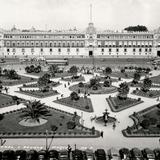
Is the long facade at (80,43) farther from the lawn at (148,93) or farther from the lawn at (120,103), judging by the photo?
the lawn at (120,103)

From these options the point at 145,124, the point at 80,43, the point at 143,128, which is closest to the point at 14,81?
the point at 143,128

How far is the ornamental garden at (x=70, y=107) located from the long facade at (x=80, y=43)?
1878 inches

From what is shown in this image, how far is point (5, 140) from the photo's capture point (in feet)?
107

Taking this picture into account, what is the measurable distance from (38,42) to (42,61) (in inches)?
677

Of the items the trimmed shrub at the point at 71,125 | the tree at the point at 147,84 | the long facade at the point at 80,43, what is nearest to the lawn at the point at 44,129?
the trimmed shrub at the point at 71,125

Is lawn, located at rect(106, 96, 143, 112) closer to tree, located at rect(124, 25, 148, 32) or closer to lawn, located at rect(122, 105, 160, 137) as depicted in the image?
lawn, located at rect(122, 105, 160, 137)

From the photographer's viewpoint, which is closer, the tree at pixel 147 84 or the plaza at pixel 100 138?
the plaza at pixel 100 138

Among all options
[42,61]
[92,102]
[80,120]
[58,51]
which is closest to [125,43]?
[58,51]

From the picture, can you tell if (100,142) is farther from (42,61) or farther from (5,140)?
(42,61)

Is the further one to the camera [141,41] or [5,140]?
[141,41]

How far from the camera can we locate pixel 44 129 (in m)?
35.7

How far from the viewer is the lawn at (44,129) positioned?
1334 inches

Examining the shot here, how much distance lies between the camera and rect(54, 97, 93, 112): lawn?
45.6 m

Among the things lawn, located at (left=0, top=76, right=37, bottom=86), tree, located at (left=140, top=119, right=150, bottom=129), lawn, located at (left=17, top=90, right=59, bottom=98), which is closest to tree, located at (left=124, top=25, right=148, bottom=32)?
lawn, located at (left=0, top=76, right=37, bottom=86)
